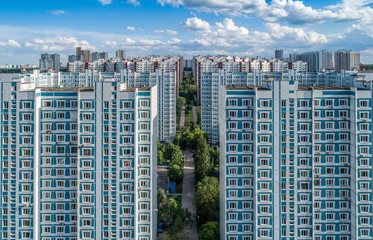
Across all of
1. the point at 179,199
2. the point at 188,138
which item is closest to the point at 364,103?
the point at 179,199

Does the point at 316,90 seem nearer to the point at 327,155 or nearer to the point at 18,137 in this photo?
the point at 327,155

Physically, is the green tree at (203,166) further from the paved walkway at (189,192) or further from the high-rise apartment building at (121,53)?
the high-rise apartment building at (121,53)

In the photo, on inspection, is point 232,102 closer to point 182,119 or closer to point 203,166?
point 203,166

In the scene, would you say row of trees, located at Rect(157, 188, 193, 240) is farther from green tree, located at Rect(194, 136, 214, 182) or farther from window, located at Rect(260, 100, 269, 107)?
window, located at Rect(260, 100, 269, 107)

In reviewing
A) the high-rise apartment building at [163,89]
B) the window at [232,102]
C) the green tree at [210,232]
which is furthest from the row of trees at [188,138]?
the window at [232,102]

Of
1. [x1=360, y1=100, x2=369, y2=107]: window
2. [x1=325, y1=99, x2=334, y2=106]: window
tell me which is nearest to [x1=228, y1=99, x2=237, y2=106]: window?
[x1=325, y1=99, x2=334, y2=106]: window
